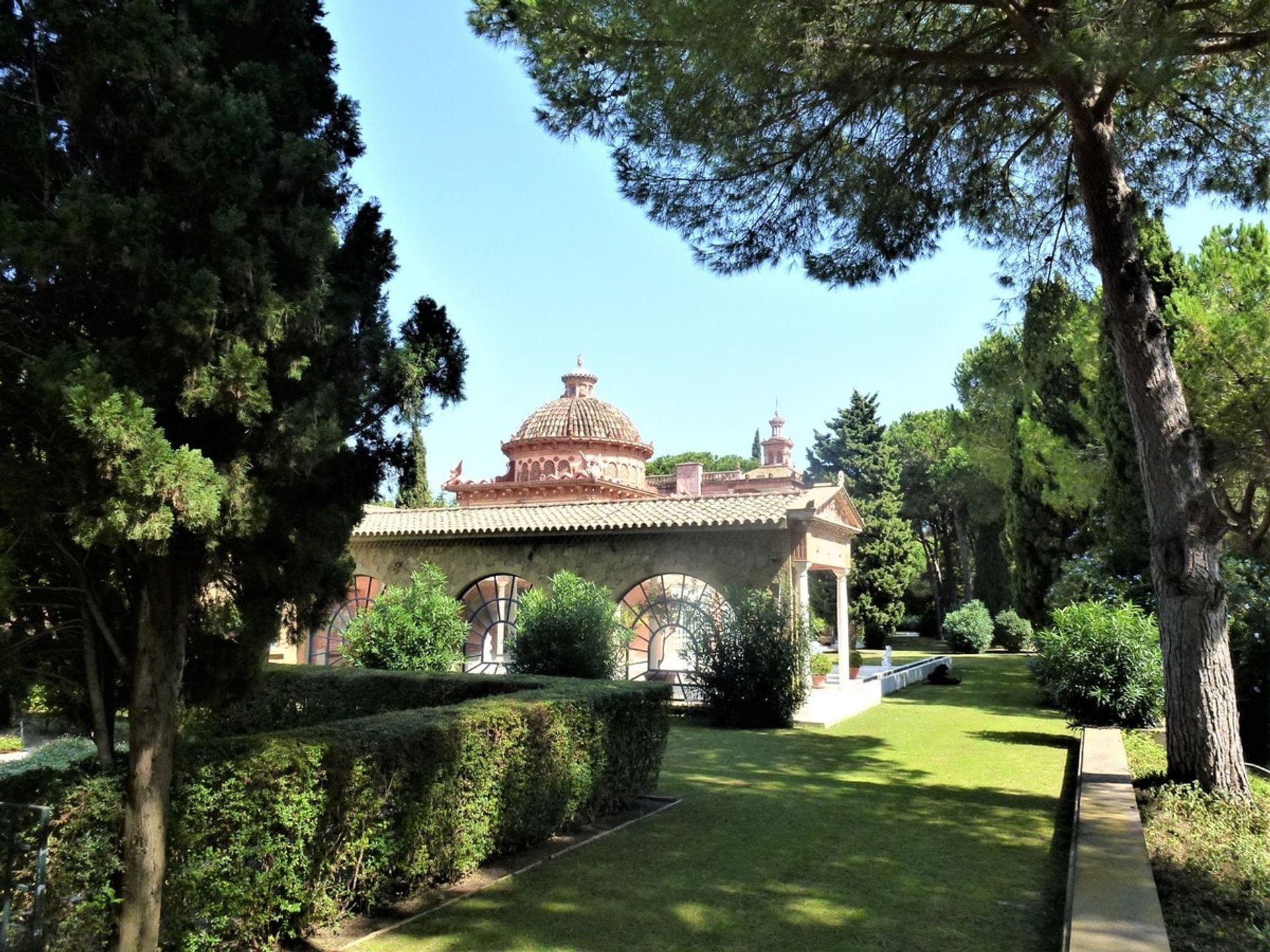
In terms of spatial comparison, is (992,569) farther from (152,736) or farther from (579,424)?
(152,736)

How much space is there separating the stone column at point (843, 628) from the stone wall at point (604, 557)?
3.05m

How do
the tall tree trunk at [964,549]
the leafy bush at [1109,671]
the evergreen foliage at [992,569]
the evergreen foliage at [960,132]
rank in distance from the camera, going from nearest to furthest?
the evergreen foliage at [960,132]
the leafy bush at [1109,671]
the evergreen foliage at [992,569]
the tall tree trunk at [964,549]

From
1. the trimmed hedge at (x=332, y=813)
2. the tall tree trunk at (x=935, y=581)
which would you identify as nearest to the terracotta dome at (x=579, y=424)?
the tall tree trunk at (x=935, y=581)

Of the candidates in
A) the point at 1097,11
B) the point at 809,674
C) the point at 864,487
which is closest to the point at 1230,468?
the point at 809,674

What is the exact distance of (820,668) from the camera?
1873cm

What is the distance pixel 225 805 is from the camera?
4.30 m

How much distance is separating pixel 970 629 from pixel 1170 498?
26.6 metres

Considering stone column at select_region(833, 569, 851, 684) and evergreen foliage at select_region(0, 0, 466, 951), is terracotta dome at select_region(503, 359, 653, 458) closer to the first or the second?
stone column at select_region(833, 569, 851, 684)

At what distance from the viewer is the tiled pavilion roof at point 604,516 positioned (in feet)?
51.7

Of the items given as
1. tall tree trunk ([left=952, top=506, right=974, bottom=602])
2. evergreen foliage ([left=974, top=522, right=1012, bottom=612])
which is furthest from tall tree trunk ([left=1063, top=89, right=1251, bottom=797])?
tall tree trunk ([left=952, top=506, right=974, bottom=602])

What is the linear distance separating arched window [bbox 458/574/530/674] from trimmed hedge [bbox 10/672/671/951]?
1083 centimetres

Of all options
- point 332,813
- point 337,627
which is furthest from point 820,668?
Result: point 332,813

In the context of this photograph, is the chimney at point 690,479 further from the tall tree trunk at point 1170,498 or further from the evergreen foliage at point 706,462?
the evergreen foliage at point 706,462

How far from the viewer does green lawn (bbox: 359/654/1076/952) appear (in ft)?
16.6
